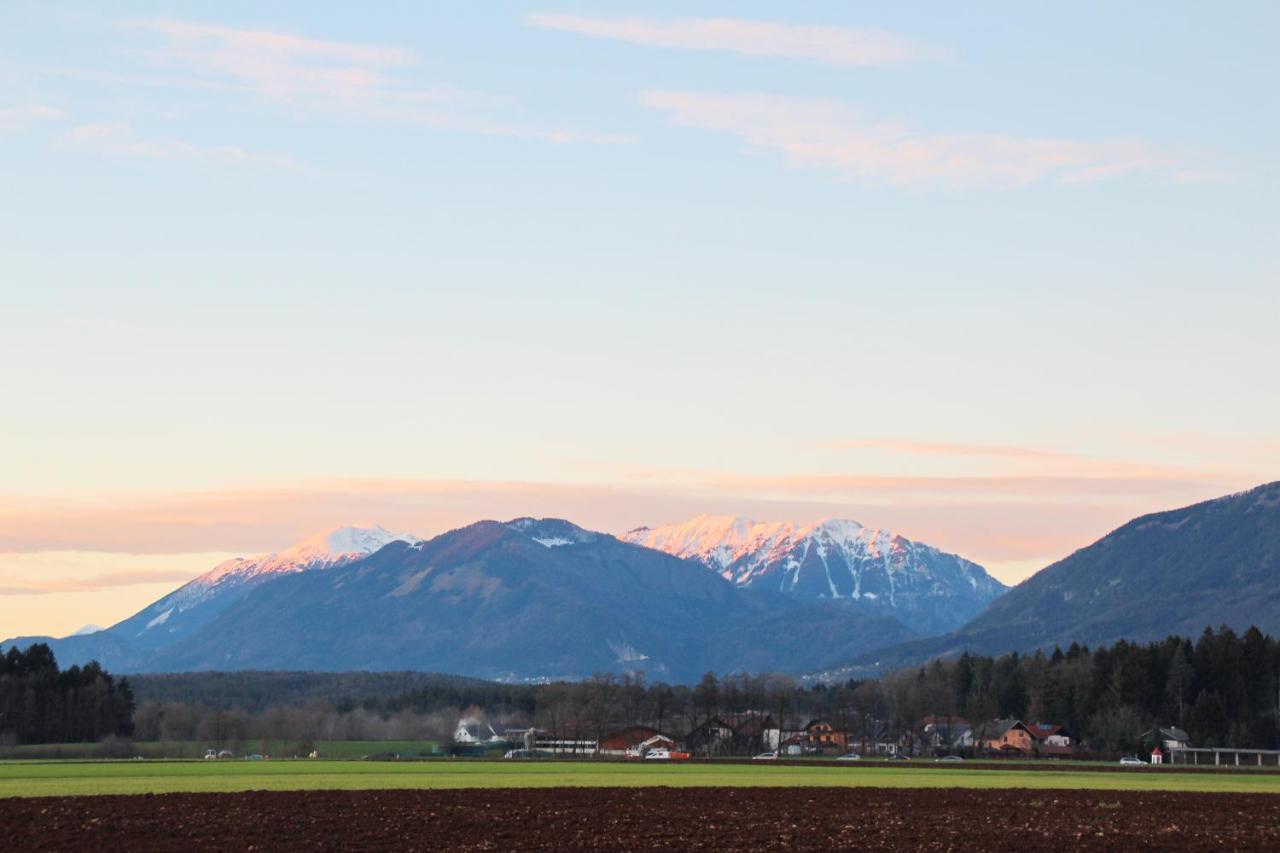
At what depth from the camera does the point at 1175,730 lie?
184 m

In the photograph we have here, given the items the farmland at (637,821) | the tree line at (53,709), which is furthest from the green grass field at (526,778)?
the tree line at (53,709)

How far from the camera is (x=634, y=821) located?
205ft

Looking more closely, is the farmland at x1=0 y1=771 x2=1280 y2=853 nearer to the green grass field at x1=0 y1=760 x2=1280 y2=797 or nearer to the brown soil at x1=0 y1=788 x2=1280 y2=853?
the brown soil at x1=0 y1=788 x2=1280 y2=853

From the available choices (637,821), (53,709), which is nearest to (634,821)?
(637,821)

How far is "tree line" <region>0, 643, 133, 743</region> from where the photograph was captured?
189 meters

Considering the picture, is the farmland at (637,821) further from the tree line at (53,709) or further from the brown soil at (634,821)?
the tree line at (53,709)

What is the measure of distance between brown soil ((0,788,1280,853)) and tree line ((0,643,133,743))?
→ 121666 mm

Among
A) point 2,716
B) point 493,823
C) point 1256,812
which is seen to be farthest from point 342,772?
point 2,716

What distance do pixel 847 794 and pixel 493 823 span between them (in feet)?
82.4

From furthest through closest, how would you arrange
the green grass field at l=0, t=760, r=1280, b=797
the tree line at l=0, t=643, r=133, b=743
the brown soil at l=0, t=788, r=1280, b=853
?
1. the tree line at l=0, t=643, r=133, b=743
2. the green grass field at l=0, t=760, r=1280, b=797
3. the brown soil at l=0, t=788, r=1280, b=853

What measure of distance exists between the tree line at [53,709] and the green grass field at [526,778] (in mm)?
65494

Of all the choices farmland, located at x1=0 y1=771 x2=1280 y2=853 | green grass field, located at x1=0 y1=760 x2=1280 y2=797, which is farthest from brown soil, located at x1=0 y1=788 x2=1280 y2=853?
green grass field, located at x1=0 y1=760 x2=1280 y2=797

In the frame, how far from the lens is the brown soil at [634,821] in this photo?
54594 millimetres

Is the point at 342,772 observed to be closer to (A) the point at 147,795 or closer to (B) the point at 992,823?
(A) the point at 147,795
